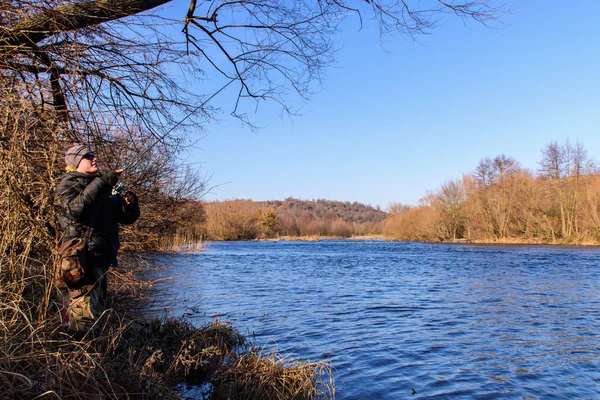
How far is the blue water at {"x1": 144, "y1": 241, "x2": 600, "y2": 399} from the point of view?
5895 mm

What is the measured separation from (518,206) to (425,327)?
4305 cm

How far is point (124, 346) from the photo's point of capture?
4.45m

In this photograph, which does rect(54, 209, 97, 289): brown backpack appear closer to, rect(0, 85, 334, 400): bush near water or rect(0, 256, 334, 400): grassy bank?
rect(0, 85, 334, 400): bush near water

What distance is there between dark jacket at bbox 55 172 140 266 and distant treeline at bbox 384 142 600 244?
4376cm

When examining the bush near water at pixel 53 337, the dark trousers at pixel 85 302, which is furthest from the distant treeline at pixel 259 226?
the dark trousers at pixel 85 302

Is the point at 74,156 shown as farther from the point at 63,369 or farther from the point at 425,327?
the point at 425,327

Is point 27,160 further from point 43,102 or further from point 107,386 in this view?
point 107,386

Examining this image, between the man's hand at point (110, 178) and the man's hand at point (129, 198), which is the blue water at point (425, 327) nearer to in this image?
the man's hand at point (129, 198)

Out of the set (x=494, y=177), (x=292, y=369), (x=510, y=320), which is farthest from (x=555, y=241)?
(x=292, y=369)

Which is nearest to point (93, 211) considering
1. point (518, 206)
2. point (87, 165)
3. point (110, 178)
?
point (110, 178)

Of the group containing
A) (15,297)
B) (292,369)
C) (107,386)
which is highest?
(15,297)

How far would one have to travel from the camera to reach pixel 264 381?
447 cm

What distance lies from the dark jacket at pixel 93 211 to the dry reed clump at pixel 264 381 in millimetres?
1651

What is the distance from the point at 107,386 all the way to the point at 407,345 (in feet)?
18.3
